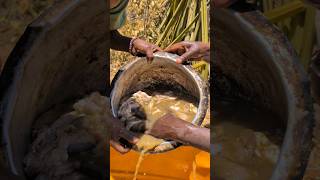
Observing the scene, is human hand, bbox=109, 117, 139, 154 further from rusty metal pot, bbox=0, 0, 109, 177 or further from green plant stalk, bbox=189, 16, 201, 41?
green plant stalk, bbox=189, 16, 201, 41

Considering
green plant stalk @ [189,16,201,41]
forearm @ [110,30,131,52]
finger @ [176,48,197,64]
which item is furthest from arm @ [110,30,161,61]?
green plant stalk @ [189,16,201,41]

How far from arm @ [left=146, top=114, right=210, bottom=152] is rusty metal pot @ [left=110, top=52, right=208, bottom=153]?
0.14 m

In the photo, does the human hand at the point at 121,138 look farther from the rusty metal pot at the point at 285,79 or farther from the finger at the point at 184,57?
the rusty metal pot at the point at 285,79

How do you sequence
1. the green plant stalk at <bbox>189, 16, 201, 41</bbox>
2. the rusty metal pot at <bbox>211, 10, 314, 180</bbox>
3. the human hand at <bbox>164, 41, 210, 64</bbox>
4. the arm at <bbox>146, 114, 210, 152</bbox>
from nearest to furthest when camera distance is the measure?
the rusty metal pot at <bbox>211, 10, 314, 180</bbox>
the arm at <bbox>146, 114, 210, 152</bbox>
the human hand at <bbox>164, 41, 210, 64</bbox>
the green plant stalk at <bbox>189, 16, 201, 41</bbox>

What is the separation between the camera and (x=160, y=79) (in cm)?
206

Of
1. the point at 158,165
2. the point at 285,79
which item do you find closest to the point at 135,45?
the point at 158,165

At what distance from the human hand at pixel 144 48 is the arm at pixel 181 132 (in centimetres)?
29

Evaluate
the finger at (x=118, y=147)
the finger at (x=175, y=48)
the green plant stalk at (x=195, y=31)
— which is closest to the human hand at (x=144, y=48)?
the finger at (x=175, y=48)

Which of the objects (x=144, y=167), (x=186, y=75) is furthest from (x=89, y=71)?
(x=186, y=75)

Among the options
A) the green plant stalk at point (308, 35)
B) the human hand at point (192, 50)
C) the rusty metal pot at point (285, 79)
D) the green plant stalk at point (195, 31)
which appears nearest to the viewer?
the rusty metal pot at point (285, 79)

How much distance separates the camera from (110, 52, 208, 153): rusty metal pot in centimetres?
182

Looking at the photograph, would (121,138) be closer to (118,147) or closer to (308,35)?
(118,147)

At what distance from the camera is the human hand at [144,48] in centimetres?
187

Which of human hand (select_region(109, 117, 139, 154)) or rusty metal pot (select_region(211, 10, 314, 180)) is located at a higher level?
rusty metal pot (select_region(211, 10, 314, 180))
